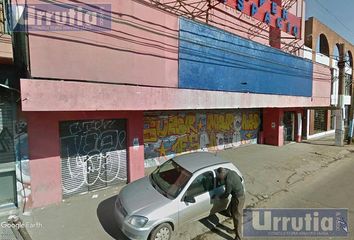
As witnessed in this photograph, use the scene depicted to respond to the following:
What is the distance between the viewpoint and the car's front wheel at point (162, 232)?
4688 mm

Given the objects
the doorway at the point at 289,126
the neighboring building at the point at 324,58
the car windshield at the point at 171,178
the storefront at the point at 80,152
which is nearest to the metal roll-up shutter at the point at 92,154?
the storefront at the point at 80,152

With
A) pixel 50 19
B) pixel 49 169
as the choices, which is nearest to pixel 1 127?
pixel 49 169

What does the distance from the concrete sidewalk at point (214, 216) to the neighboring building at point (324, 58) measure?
6.61 metres

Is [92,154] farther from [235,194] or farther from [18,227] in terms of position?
[235,194]

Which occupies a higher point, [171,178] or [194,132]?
[194,132]

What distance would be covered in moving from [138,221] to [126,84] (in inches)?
146

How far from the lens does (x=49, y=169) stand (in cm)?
632

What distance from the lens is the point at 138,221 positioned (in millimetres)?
4598

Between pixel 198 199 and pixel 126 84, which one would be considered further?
pixel 126 84

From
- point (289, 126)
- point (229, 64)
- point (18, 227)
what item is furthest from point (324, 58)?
point (18, 227)

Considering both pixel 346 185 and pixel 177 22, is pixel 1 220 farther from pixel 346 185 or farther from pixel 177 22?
pixel 346 185

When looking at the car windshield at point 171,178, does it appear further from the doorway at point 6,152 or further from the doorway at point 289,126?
the doorway at point 289,126

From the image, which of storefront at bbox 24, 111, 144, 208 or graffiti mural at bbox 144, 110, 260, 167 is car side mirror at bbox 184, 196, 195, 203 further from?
graffiti mural at bbox 144, 110, 260, 167

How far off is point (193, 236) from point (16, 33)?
6.10 meters
